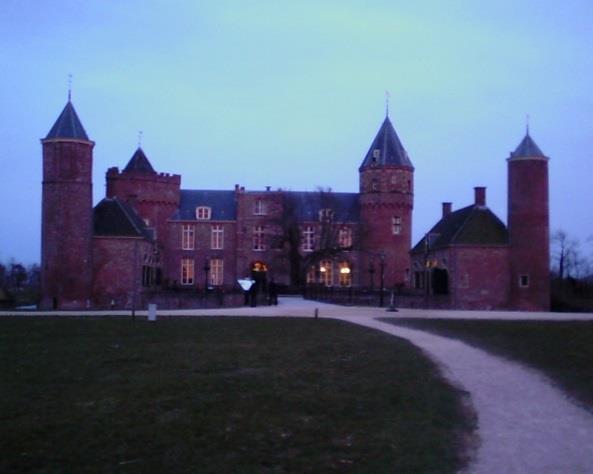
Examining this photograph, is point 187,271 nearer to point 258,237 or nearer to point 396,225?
point 258,237

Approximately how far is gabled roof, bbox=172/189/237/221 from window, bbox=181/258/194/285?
3.86 metres

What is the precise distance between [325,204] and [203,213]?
36.0ft

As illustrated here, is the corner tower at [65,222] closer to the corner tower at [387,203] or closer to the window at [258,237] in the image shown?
the window at [258,237]

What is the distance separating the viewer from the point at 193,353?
18234 millimetres

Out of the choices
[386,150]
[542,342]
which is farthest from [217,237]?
[542,342]

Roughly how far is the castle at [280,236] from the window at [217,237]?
90mm

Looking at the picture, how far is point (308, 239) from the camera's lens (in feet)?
250

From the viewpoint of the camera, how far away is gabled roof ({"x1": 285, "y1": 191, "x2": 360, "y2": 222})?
76.2 m

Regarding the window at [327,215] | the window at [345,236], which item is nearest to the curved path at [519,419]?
the window at [327,215]

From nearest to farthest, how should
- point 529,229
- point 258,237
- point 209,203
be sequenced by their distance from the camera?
point 529,229, point 258,237, point 209,203

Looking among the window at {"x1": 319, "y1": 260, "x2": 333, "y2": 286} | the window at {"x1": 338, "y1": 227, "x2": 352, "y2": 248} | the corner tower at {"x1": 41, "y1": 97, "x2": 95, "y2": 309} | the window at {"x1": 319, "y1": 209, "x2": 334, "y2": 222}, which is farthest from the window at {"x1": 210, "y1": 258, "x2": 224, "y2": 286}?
the corner tower at {"x1": 41, "y1": 97, "x2": 95, "y2": 309}

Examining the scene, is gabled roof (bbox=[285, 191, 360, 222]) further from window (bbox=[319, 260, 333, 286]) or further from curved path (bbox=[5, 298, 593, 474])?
curved path (bbox=[5, 298, 593, 474])

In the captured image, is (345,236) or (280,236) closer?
(280,236)

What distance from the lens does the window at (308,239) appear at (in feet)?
248
